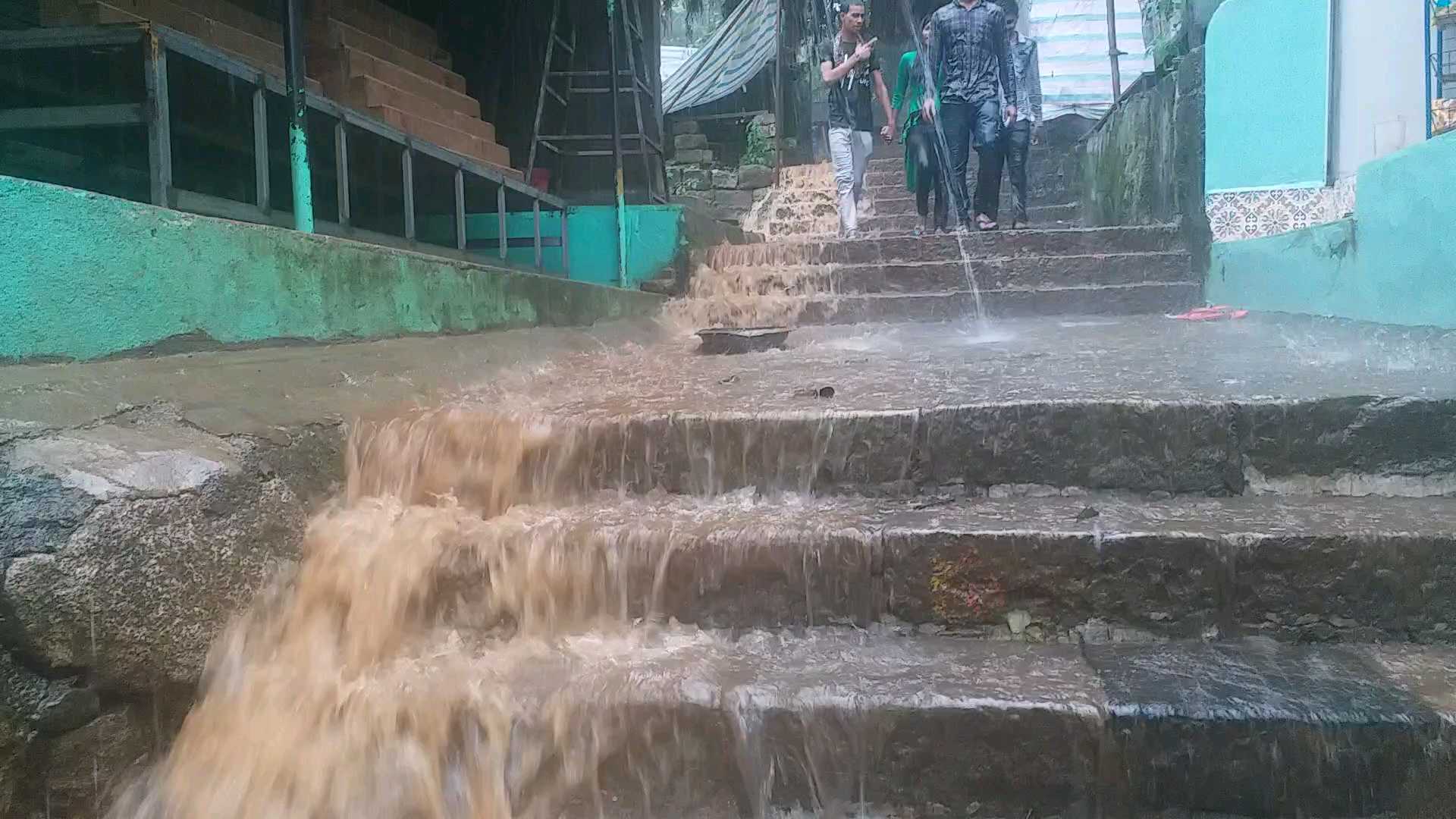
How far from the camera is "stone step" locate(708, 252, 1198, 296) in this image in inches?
208

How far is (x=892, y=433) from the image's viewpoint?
7.55ft

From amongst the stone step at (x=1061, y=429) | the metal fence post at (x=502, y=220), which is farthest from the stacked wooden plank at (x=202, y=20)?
the stone step at (x=1061, y=429)

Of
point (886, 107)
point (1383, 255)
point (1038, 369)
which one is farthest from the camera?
point (886, 107)

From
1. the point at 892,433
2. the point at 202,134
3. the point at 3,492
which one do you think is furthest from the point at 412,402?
the point at 202,134

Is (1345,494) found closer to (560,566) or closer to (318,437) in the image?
(560,566)

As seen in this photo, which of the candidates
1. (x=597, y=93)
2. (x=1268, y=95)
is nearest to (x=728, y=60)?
(x=597, y=93)

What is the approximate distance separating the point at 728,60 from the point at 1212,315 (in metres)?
9.16

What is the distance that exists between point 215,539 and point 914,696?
147cm

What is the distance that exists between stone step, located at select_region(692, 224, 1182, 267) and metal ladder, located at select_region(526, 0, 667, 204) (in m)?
1.73

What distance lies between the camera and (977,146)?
6.02m

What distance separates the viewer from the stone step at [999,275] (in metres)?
5.29

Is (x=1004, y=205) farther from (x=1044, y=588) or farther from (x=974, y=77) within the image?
(x=1044, y=588)

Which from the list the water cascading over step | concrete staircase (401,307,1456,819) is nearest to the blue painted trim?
the water cascading over step

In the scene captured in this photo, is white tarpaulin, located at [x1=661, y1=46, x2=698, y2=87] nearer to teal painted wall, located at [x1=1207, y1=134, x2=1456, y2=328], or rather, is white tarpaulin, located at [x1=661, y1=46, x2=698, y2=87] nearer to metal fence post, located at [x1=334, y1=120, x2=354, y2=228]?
metal fence post, located at [x1=334, y1=120, x2=354, y2=228]
